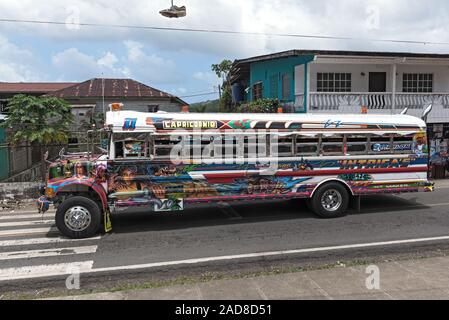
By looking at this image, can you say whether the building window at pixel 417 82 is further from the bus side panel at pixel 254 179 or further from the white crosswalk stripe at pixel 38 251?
the white crosswalk stripe at pixel 38 251

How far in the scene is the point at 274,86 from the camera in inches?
860

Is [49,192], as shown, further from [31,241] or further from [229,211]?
[229,211]

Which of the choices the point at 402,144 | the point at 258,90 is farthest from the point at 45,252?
the point at 258,90

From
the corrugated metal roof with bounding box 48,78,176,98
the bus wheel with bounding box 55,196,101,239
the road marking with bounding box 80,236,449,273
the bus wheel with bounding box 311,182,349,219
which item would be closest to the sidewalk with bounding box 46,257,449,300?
the road marking with bounding box 80,236,449,273

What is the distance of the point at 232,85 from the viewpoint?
31469 mm

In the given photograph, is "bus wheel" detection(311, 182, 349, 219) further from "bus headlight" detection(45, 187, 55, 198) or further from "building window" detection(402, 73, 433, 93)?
"building window" detection(402, 73, 433, 93)

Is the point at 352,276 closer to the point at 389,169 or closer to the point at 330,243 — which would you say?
the point at 330,243

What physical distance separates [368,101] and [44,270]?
15892mm

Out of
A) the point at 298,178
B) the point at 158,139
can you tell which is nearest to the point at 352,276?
the point at 298,178

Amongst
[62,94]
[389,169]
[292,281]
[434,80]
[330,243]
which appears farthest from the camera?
[62,94]

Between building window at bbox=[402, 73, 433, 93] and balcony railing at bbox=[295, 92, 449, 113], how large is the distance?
1365 millimetres

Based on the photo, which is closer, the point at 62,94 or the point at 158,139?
the point at 158,139

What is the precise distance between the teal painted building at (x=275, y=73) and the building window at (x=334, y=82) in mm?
1021
